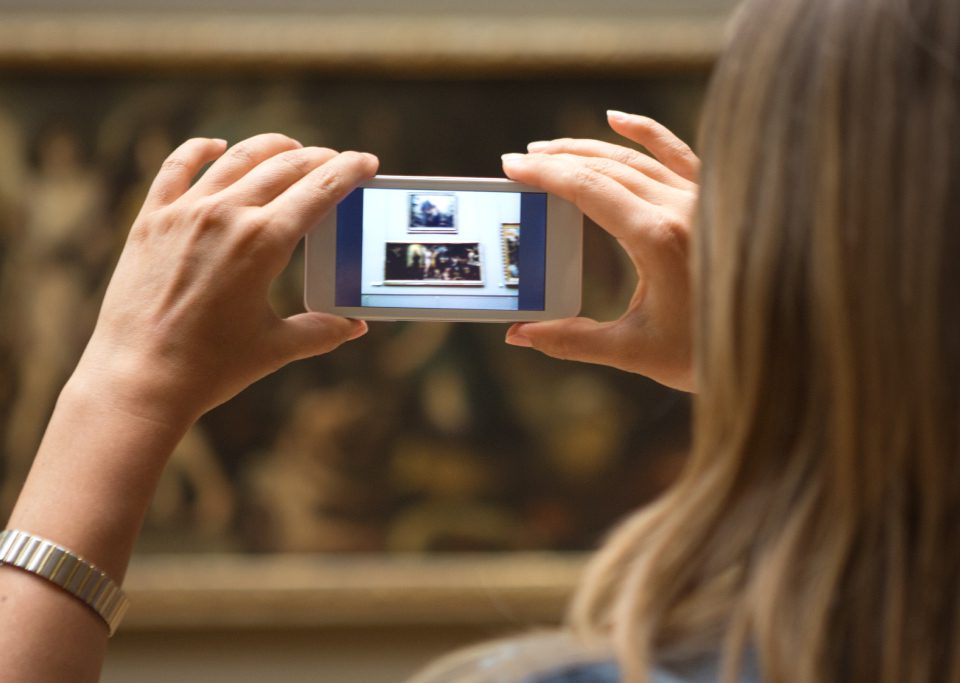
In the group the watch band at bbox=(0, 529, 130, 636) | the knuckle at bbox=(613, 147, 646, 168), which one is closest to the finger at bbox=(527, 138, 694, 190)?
the knuckle at bbox=(613, 147, 646, 168)

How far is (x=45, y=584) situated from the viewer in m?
0.74

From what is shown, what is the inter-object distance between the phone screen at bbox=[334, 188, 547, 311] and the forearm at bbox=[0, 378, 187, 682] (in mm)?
328

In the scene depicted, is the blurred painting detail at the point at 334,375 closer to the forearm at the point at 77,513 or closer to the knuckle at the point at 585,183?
the knuckle at the point at 585,183

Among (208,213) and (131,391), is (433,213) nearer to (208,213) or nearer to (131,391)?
(208,213)

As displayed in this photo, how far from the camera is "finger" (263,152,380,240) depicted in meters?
0.96

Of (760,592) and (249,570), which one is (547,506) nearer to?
(249,570)

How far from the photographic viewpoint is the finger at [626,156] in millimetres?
1104

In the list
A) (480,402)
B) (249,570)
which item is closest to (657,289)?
(480,402)

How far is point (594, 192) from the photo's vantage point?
1.03m

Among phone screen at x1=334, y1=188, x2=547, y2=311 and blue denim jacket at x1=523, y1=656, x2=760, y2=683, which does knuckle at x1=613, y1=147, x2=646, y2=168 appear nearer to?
phone screen at x1=334, y1=188, x2=547, y2=311

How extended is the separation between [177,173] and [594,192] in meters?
0.40

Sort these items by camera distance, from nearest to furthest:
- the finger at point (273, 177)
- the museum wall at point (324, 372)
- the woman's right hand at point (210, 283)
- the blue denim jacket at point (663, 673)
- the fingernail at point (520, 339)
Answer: the blue denim jacket at point (663, 673) → the woman's right hand at point (210, 283) → the finger at point (273, 177) → the fingernail at point (520, 339) → the museum wall at point (324, 372)

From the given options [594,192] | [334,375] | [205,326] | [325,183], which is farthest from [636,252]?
[334,375]

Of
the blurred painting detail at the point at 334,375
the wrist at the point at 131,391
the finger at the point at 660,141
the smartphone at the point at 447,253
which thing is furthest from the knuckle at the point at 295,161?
the blurred painting detail at the point at 334,375
